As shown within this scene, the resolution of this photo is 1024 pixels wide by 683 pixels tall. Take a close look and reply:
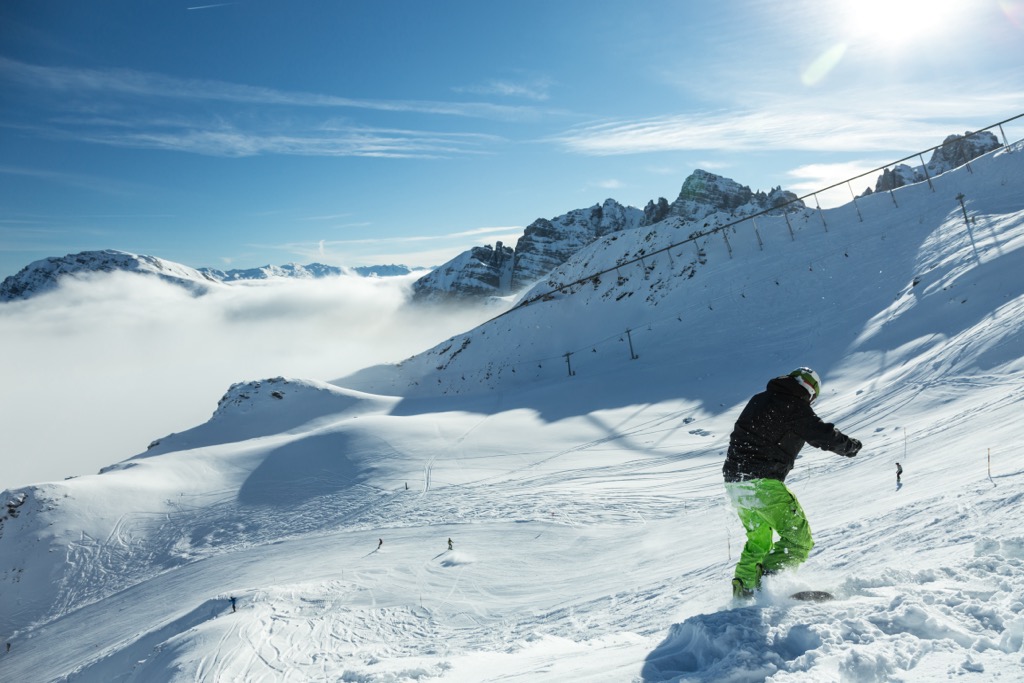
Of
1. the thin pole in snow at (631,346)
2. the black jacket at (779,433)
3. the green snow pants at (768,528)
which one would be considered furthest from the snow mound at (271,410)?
the black jacket at (779,433)

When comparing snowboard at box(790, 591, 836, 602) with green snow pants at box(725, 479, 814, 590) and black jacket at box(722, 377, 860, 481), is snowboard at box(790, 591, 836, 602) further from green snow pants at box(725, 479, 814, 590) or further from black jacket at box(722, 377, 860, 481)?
black jacket at box(722, 377, 860, 481)

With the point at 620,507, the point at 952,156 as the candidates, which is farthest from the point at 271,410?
the point at 952,156

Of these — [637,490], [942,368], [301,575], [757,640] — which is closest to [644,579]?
[757,640]

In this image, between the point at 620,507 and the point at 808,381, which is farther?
the point at 620,507

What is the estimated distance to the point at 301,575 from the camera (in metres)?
17.4

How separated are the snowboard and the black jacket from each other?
1.00 m

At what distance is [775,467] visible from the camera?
5309 millimetres

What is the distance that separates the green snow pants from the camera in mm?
5258

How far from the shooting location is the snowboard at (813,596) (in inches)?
191

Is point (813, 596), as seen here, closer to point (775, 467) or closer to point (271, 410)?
point (775, 467)

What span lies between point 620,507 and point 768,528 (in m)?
12.3

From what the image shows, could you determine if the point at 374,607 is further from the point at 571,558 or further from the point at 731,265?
the point at 731,265

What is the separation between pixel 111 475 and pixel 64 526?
415 centimetres

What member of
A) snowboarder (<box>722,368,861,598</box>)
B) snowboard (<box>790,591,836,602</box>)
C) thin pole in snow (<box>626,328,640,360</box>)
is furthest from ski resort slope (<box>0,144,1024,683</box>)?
thin pole in snow (<box>626,328,640,360</box>)
